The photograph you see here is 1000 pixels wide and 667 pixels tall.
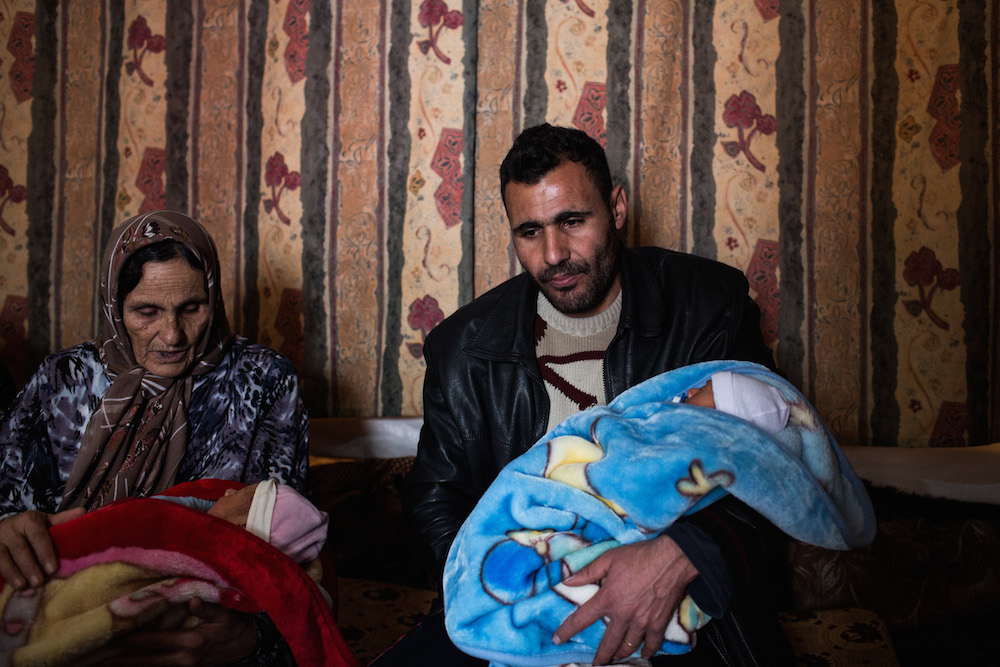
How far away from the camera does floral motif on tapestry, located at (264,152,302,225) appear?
8.16 ft

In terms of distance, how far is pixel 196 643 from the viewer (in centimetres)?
115

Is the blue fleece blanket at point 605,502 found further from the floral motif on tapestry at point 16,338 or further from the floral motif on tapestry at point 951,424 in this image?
the floral motif on tapestry at point 16,338

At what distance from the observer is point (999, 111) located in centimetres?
215

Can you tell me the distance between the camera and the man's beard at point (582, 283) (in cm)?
154

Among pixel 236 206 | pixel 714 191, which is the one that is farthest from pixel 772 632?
pixel 236 206

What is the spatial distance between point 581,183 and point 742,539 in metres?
0.87

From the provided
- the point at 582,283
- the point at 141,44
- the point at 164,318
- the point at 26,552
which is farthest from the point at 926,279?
the point at 141,44

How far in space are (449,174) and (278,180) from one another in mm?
683

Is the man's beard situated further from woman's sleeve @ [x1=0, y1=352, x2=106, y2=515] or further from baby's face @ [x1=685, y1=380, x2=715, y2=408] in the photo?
woman's sleeve @ [x1=0, y1=352, x2=106, y2=515]

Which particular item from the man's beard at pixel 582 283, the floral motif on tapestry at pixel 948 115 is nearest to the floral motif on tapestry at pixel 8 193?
the man's beard at pixel 582 283

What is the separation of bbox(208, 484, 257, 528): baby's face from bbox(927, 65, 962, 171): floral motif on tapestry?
91.8 inches

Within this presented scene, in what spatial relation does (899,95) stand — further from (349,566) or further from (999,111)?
(349,566)

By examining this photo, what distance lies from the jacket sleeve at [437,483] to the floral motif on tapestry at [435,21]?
50.7 inches

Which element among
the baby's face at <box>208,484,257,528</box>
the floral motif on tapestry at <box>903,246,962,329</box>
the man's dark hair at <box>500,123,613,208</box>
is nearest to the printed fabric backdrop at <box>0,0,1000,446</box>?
the floral motif on tapestry at <box>903,246,962,329</box>
